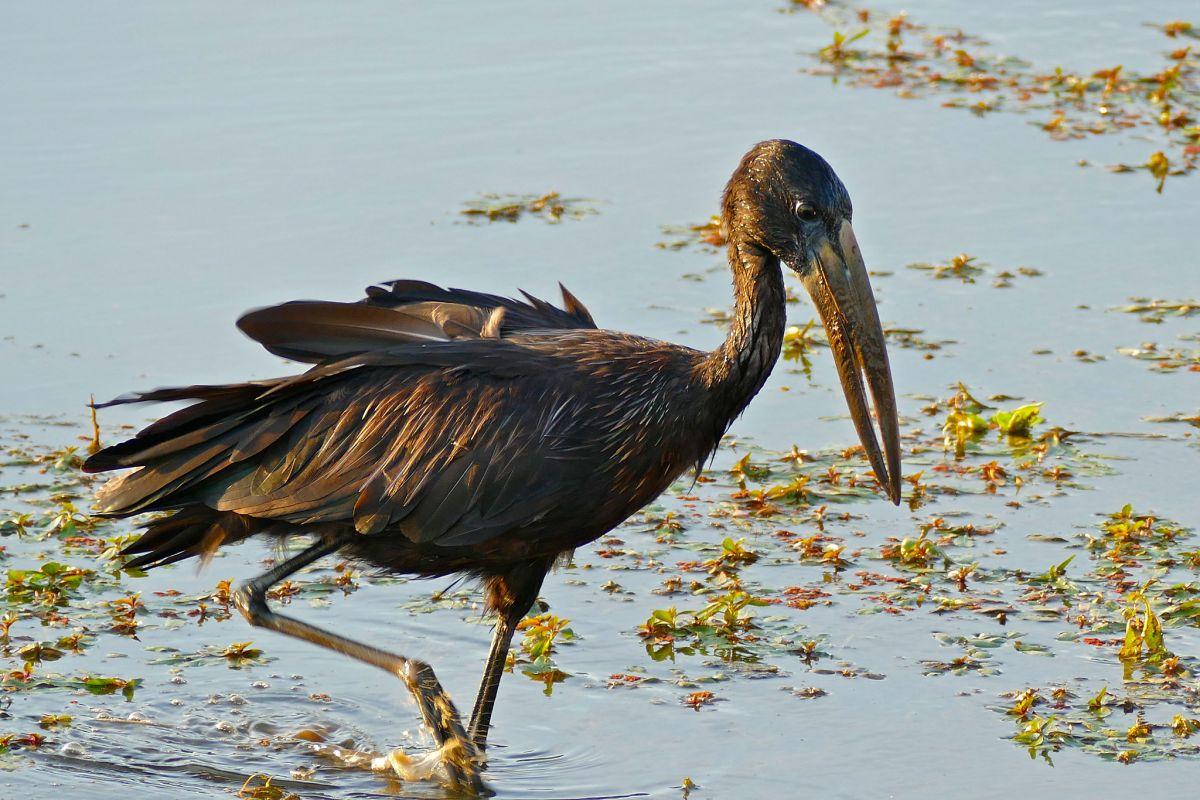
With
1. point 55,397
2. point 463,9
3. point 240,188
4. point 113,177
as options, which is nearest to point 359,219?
point 240,188

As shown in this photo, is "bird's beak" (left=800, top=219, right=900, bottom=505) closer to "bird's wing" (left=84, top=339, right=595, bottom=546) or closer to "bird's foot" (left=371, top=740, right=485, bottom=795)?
"bird's wing" (left=84, top=339, right=595, bottom=546)

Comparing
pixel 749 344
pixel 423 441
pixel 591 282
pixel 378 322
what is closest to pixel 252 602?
pixel 423 441

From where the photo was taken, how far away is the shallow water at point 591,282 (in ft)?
21.9

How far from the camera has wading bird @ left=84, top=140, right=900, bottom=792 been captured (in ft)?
20.8

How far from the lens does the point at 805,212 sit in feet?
21.0

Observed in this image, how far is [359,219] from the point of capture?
11.0m

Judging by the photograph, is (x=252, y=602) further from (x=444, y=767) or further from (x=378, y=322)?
(x=378, y=322)

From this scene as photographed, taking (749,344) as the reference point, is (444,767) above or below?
below

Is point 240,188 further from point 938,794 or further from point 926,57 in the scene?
point 938,794

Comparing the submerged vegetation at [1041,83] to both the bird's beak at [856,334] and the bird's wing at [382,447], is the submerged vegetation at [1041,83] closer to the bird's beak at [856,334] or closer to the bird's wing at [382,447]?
the bird's beak at [856,334]

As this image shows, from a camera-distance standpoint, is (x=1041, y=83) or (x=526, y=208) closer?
(x=526, y=208)

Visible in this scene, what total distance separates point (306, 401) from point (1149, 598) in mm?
3100

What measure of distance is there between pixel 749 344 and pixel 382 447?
121 cm

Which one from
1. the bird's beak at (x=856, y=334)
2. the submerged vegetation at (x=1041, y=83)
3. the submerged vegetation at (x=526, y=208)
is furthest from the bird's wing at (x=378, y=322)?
the submerged vegetation at (x=1041, y=83)
